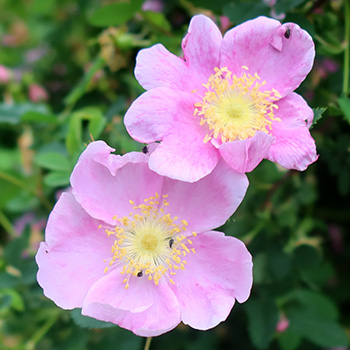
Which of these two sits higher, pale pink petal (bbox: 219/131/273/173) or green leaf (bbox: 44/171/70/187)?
pale pink petal (bbox: 219/131/273/173)

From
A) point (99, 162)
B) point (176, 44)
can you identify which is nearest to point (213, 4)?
point (176, 44)

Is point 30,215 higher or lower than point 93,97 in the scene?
lower

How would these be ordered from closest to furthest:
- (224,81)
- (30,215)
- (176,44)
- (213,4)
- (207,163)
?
(207,163) → (224,81) → (213,4) → (176,44) → (30,215)

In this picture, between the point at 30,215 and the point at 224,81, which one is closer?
the point at 224,81

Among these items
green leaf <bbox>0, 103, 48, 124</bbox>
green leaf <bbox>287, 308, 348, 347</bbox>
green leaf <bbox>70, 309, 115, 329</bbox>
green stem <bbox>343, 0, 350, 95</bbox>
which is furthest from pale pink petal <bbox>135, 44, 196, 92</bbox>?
green leaf <bbox>287, 308, 348, 347</bbox>

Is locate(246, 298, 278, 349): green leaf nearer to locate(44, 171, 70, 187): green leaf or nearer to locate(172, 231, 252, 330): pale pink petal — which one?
locate(172, 231, 252, 330): pale pink petal

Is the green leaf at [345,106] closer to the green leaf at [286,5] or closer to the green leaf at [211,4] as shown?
the green leaf at [286,5]

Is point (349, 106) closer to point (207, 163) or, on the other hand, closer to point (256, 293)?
point (207, 163)

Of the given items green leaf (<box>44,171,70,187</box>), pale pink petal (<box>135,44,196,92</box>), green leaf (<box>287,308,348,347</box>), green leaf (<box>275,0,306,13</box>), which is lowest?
green leaf (<box>287,308,348,347</box>)

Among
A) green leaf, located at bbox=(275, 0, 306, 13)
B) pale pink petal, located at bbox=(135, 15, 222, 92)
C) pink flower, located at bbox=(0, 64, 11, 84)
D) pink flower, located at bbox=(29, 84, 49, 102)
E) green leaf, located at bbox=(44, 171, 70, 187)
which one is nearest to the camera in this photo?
pale pink petal, located at bbox=(135, 15, 222, 92)
